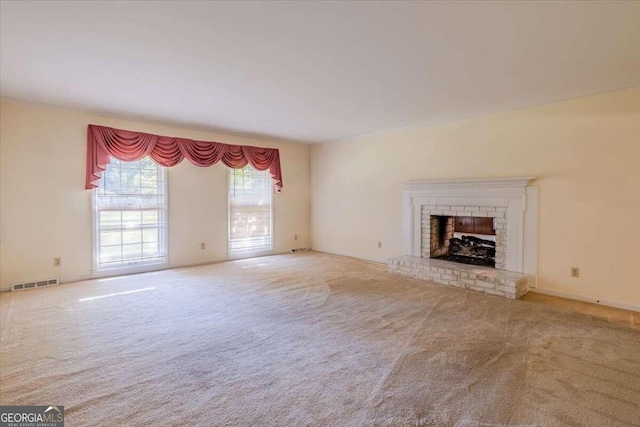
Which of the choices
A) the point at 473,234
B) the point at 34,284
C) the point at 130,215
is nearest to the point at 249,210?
the point at 130,215

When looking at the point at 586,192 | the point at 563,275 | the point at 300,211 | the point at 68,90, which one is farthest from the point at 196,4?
the point at 300,211

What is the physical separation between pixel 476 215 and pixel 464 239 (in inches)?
24.5

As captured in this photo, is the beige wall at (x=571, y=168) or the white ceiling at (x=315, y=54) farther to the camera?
the beige wall at (x=571, y=168)

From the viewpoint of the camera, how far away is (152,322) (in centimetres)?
306

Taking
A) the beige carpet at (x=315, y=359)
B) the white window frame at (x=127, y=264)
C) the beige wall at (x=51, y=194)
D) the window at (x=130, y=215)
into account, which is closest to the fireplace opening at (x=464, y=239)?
the beige carpet at (x=315, y=359)

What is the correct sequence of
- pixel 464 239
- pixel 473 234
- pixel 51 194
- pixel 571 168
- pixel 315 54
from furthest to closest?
1. pixel 464 239
2. pixel 473 234
3. pixel 51 194
4. pixel 571 168
5. pixel 315 54

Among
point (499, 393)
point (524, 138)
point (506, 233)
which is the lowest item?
point (499, 393)

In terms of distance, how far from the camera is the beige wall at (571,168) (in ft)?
11.2

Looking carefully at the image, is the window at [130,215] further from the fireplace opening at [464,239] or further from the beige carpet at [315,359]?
the fireplace opening at [464,239]

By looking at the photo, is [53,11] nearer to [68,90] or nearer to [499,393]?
[68,90]

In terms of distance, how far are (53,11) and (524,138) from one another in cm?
480

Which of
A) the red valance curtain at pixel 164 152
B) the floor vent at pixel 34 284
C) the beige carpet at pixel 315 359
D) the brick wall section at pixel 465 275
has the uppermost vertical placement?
the red valance curtain at pixel 164 152

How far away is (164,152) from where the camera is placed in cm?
514

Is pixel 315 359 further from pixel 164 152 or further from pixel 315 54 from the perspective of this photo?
pixel 164 152
